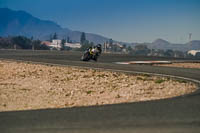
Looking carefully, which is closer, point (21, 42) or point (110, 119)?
point (110, 119)

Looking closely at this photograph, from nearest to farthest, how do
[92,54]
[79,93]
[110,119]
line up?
[110,119] < [79,93] < [92,54]

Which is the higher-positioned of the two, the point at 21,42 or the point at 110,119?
the point at 21,42

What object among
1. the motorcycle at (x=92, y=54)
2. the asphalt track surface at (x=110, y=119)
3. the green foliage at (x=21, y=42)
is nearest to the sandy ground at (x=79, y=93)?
the asphalt track surface at (x=110, y=119)

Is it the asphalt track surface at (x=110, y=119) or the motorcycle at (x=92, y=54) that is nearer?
Result: the asphalt track surface at (x=110, y=119)

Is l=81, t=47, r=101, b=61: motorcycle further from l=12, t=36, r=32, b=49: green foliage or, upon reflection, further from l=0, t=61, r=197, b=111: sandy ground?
l=12, t=36, r=32, b=49: green foliage

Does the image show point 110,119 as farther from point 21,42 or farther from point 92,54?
point 21,42

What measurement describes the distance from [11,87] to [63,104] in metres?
4.06

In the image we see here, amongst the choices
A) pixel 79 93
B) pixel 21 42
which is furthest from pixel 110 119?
pixel 21 42

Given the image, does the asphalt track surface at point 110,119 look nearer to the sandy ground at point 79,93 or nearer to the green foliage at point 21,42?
the sandy ground at point 79,93

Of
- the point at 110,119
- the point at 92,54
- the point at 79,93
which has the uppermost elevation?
the point at 92,54

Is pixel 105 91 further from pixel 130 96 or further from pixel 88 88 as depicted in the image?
pixel 130 96

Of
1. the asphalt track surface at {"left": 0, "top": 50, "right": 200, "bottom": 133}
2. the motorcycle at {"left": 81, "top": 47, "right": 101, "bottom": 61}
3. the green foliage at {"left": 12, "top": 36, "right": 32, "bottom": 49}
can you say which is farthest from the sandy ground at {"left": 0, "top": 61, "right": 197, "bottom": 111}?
the green foliage at {"left": 12, "top": 36, "right": 32, "bottom": 49}

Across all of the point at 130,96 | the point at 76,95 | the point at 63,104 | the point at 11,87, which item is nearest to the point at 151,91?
the point at 130,96

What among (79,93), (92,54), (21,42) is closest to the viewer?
(79,93)
